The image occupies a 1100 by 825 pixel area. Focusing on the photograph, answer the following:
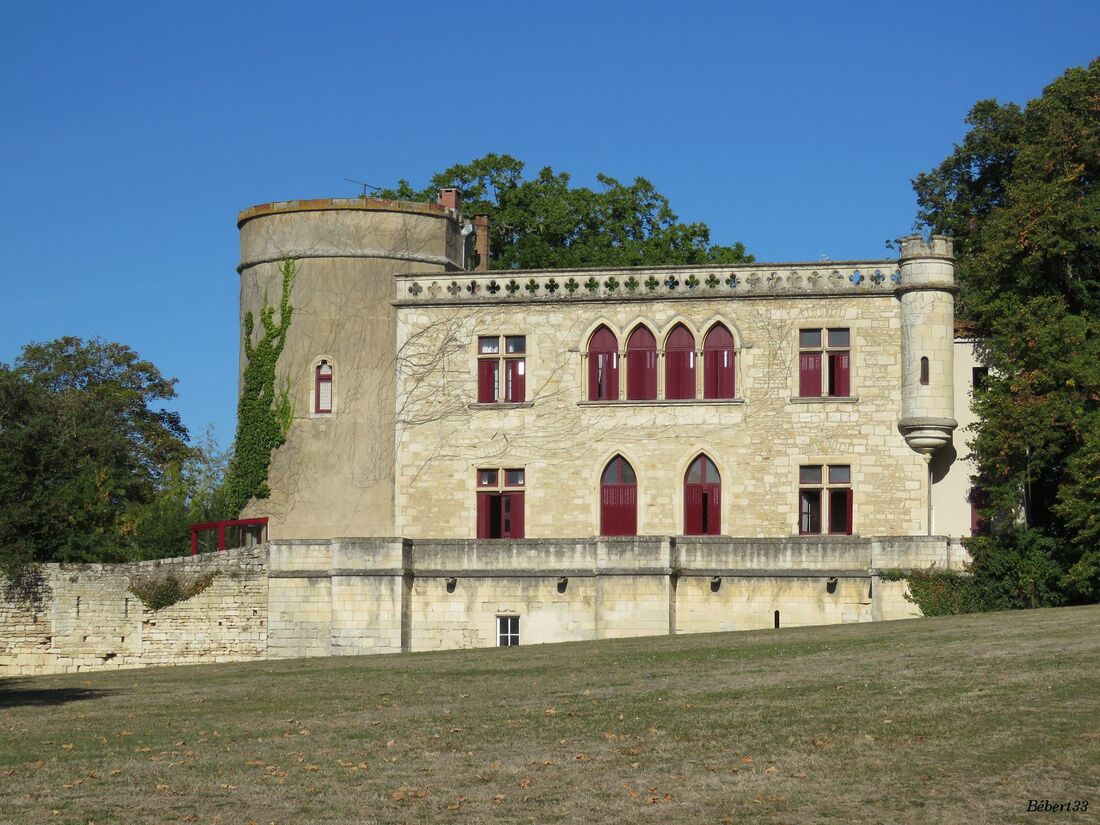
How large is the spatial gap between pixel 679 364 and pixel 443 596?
23.8ft

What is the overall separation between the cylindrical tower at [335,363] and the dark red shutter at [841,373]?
32.1ft

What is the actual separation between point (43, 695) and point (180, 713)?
198 inches

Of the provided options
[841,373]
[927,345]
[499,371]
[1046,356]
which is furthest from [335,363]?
[1046,356]

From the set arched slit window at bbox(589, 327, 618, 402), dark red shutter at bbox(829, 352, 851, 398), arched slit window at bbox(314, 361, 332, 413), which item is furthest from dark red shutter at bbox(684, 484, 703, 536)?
arched slit window at bbox(314, 361, 332, 413)

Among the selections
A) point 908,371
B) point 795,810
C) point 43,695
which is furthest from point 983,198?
point 795,810

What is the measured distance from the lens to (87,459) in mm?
45375

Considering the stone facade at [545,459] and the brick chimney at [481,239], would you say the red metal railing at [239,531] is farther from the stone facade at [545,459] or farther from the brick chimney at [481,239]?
the brick chimney at [481,239]

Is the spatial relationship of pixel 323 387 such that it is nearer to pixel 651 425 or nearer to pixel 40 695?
pixel 651 425

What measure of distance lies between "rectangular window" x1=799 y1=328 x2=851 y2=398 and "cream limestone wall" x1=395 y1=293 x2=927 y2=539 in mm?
192

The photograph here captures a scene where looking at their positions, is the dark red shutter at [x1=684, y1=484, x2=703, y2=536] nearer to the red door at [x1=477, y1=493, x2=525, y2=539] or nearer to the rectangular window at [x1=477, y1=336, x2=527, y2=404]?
the red door at [x1=477, y1=493, x2=525, y2=539]

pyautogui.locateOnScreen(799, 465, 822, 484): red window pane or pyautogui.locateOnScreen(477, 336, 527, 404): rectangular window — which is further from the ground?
pyautogui.locateOnScreen(477, 336, 527, 404): rectangular window

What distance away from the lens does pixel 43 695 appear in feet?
84.3

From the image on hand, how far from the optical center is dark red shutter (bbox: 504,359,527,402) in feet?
122

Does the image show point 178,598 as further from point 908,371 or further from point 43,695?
point 908,371
